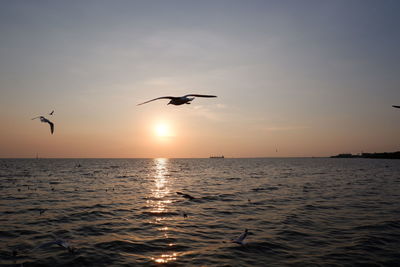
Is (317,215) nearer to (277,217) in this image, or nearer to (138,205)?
(277,217)

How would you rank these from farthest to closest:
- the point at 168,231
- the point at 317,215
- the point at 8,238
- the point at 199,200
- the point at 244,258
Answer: the point at 199,200, the point at 317,215, the point at 168,231, the point at 8,238, the point at 244,258

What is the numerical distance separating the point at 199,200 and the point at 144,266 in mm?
13444

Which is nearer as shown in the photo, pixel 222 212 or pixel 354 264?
pixel 354 264

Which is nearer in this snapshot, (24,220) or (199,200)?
(24,220)

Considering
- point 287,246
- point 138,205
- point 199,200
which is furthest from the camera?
point 199,200

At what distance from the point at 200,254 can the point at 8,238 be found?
8419 mm

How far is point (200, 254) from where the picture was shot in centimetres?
1020

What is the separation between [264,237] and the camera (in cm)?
1238

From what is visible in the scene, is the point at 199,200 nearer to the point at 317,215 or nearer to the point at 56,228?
the point at 317,215

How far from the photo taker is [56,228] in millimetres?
13969

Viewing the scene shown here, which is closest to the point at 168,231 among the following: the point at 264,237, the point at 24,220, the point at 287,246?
the point at 264,237

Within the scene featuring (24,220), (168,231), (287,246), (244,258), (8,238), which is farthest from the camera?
(24,220)

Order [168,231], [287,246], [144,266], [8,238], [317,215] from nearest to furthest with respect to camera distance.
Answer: [144,266] → [287,246] → [8,238] → [168,231] → [317,215]

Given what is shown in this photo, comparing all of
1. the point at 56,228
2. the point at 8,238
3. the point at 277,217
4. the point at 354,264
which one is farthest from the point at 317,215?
the point at 8,238
